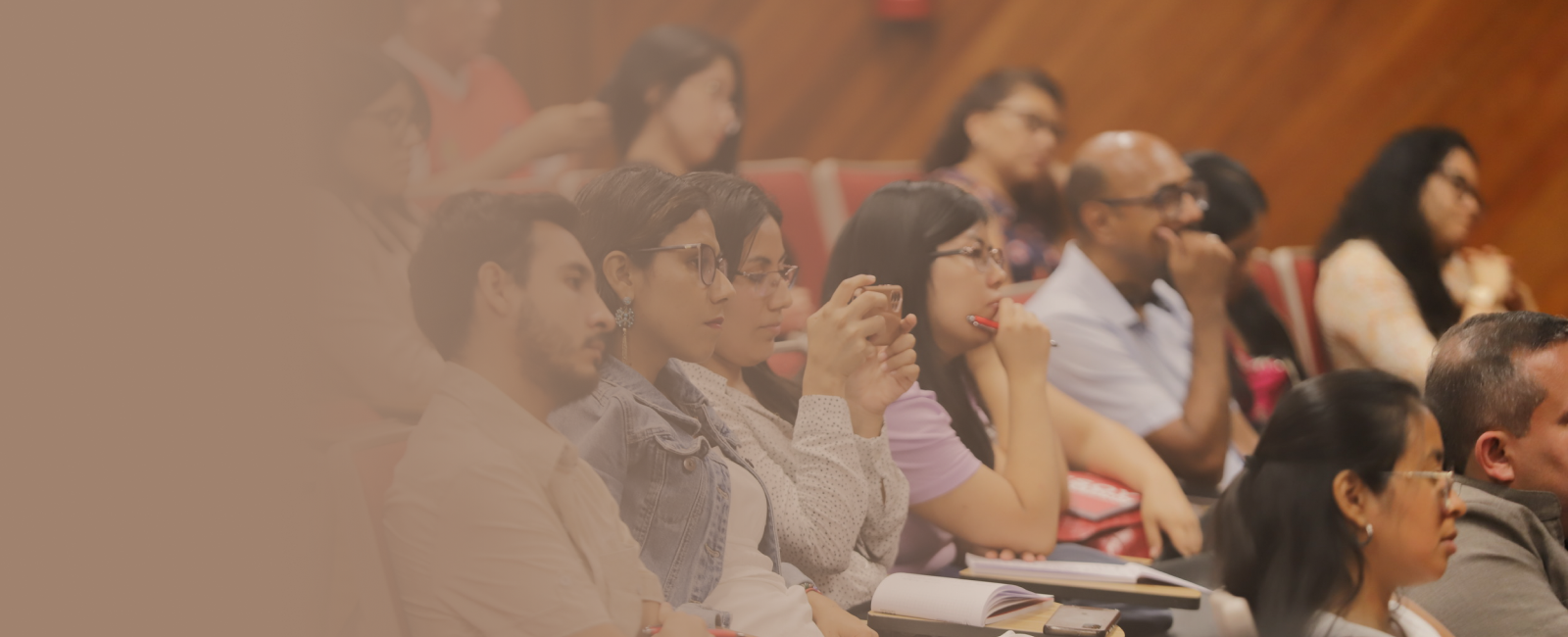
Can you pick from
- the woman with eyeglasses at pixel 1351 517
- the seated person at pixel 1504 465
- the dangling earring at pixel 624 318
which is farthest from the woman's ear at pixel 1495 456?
the dangling earring at pixel 624 318

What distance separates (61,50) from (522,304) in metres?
0.42

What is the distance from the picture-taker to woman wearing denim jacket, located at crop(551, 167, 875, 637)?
4.01 ft

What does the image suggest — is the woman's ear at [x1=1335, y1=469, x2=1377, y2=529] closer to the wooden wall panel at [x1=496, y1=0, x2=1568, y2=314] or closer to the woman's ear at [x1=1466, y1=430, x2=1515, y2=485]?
the woman's ear at [x1=1466, y1=430, x2=1515, y2=485]

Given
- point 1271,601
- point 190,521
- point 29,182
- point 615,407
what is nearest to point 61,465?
point 190,521

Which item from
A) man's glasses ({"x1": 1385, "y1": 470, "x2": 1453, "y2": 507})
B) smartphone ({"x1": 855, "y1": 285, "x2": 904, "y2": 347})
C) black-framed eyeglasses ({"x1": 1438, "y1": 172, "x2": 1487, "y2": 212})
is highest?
smartphone ({"x1": 855, "y1": 285, "x2": 904, "y2": 347})

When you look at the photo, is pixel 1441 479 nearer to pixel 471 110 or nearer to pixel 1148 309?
pixel 1148 309

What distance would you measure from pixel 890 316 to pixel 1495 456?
89cm

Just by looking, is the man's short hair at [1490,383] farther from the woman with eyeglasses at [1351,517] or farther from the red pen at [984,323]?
the red pen at [984,323]

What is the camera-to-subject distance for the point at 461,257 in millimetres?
1134

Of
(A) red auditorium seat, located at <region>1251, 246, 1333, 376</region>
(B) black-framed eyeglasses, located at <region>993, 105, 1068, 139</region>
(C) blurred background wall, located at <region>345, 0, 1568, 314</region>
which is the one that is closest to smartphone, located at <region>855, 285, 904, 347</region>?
(B) black-framed eyeglasses, located at <region>993, 105, 1068, 139</region>

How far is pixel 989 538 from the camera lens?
1638 millimetres

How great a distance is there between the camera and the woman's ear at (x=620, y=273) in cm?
125

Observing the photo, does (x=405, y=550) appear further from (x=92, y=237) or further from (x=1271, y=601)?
(x=1271, y=601)

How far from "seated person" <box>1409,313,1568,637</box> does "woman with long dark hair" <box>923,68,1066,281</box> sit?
1.10 metres
